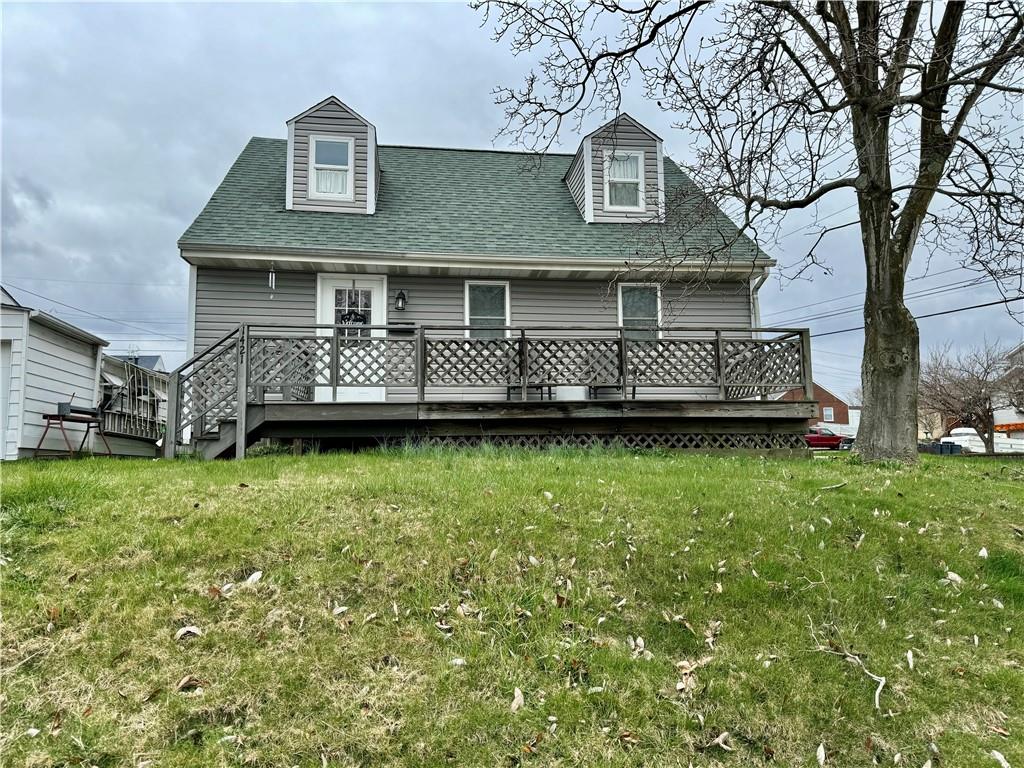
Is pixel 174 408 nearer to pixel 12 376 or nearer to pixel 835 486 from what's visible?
pixel 12 376

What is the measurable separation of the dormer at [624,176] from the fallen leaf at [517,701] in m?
10.3

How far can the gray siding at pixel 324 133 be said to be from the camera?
441 inches

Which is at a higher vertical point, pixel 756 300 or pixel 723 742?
pixel 756 300

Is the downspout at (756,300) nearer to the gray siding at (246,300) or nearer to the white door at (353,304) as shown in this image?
the white door at (353,304)

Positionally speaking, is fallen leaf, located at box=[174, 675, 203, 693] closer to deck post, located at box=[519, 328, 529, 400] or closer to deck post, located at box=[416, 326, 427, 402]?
deck post, located at box=[416, 326, 427, 402]

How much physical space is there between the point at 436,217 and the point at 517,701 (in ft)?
32.9

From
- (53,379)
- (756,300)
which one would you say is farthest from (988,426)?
(53,379)

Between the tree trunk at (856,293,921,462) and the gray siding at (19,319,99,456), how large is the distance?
1243 centimetres

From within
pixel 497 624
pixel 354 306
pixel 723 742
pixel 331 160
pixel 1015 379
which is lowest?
pixel 723 742

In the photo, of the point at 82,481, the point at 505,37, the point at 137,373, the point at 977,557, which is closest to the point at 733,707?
the point at 977,557

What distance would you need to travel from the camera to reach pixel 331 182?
1143cm

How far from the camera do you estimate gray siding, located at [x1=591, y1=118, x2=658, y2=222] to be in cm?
1211

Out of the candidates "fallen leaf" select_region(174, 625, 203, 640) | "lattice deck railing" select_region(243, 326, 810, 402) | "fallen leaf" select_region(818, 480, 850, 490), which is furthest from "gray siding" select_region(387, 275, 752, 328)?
"fallen leaf" select_region(174, 625, 203, 640)

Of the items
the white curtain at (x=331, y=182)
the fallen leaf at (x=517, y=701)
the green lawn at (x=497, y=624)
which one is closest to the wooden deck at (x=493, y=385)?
the green lawn at (x=497, y=624)
